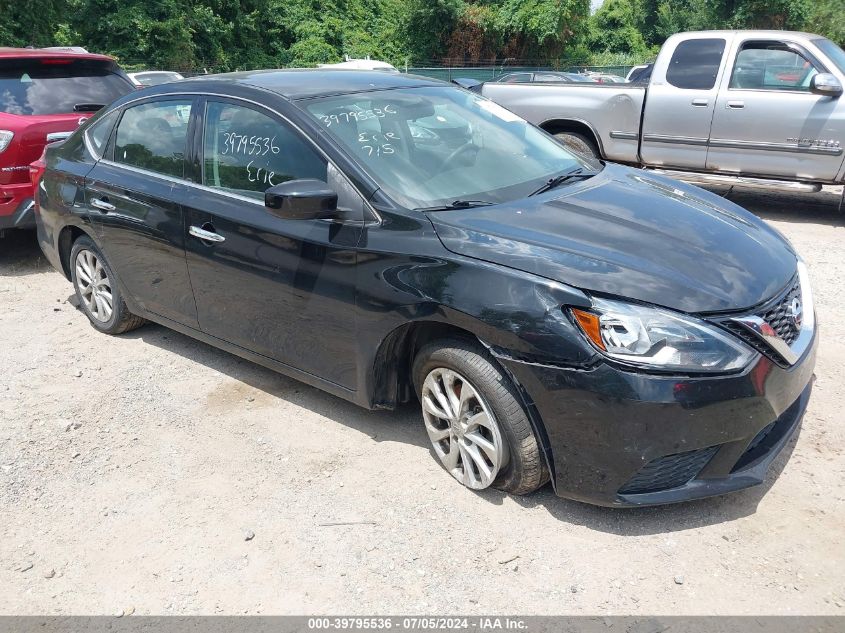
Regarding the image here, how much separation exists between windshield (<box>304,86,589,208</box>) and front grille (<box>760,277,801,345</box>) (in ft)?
4.11

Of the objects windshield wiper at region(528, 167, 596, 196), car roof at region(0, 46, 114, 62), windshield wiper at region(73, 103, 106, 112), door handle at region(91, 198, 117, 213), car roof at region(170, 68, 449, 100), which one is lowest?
door handle at region(91, 198, 117, 213)

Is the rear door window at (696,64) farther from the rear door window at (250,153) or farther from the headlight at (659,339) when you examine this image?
the headlight at (659,339)

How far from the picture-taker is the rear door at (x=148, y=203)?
4344 millimetres

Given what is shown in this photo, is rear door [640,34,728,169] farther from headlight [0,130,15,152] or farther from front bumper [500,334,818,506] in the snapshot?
headlight [0,130,15,152]

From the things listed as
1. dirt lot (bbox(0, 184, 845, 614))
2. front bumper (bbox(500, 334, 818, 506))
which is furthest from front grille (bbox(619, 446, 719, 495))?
dirt lot (bbox(0, 184, 845, 614))

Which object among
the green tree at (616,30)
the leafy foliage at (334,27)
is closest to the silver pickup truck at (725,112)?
the leafy foliage at (334,27)

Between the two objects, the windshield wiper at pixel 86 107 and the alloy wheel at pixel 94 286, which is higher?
the windshield wiper at pixel 86 107

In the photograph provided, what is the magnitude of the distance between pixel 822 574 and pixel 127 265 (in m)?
4.13

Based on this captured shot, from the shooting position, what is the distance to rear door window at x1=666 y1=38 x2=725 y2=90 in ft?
27.7

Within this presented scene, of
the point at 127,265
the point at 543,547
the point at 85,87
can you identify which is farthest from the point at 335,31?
the point at 543,547

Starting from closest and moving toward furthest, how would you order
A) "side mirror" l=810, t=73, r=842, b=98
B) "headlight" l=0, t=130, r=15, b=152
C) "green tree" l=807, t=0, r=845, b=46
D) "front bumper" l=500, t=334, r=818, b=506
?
"front bumper" l=500, t=334, r=818, b=506
"headlight" l=0, t=130, r=15, b=152
"side mirror" l=810, t=73, r=842, b=98
"green tree" l=807, t=0, r=845, b=46

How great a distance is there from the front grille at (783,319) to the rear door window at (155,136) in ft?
10.4

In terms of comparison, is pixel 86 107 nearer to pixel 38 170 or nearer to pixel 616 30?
pixel 38 170

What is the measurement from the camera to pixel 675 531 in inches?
121
